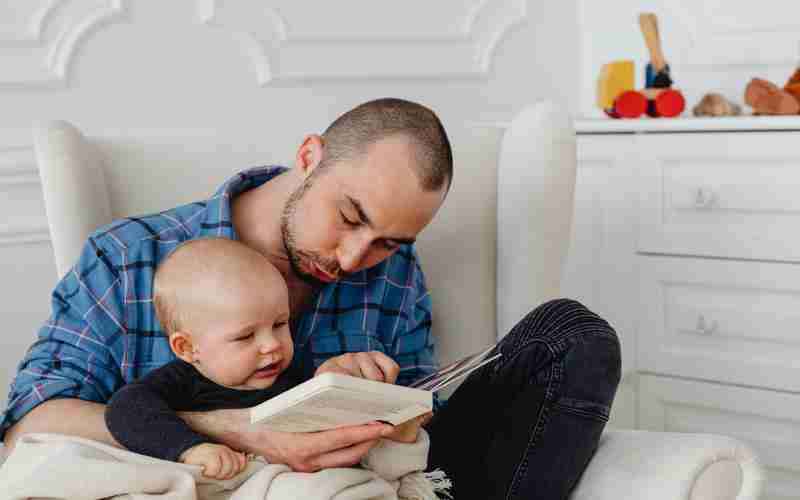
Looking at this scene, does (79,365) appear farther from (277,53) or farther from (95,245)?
(277,53)

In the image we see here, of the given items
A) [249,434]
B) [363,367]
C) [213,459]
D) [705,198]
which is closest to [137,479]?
[213,459]

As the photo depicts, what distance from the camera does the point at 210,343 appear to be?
1371 millimetres

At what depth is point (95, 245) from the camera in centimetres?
155

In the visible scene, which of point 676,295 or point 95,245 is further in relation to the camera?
point 676,295

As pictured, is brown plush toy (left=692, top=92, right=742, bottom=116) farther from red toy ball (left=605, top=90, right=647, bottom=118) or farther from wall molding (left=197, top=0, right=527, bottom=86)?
wall molding (left=197, top=0, right=527, bottom=86)

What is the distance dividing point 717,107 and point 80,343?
1.57m

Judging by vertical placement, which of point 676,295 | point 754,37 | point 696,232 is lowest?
point 676,295

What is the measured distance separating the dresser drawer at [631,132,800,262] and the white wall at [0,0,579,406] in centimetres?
53

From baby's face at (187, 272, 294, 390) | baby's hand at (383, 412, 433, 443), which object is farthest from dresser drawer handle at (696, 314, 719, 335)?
baby's face at (187, 272, 294, 390)

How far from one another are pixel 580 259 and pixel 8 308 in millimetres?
1402

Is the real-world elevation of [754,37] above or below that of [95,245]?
above

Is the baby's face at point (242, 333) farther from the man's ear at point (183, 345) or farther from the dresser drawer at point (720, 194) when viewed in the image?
the dresser drawer at point (720, 194)

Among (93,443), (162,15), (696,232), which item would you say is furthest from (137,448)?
(696,232)

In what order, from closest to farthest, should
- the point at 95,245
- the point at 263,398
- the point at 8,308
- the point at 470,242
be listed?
the point at 263,398
the point at 95,245
the point at 470,242
the point at 8,308
